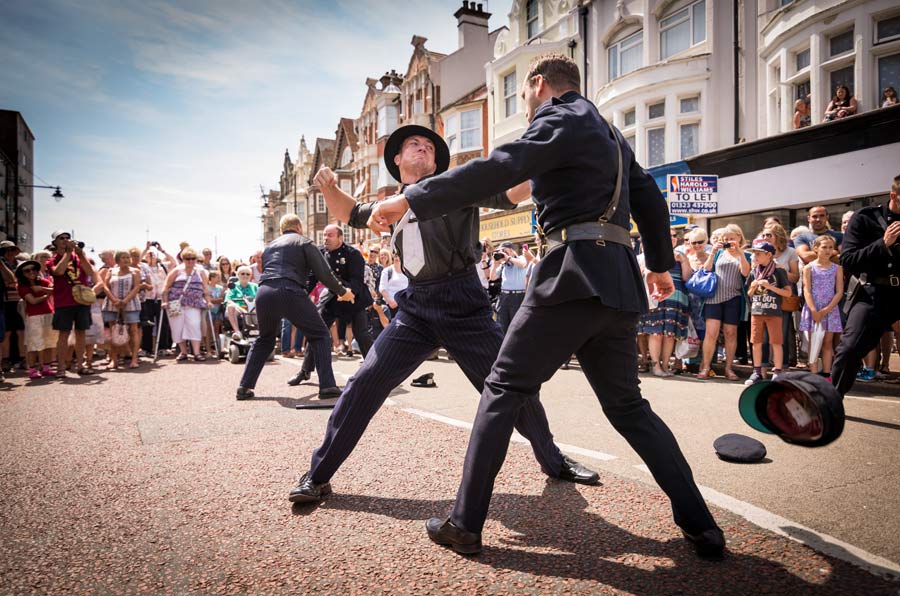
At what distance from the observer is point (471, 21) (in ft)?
114

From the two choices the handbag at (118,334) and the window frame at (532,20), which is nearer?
the handbag at (118,334)

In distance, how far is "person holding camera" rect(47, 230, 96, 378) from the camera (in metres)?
9.10

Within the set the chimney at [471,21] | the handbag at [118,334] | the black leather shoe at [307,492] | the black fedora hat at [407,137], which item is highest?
the chimney at [471,21]

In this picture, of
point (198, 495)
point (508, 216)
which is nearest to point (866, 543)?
point (198, 495)

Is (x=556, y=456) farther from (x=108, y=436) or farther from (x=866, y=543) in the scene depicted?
(x=108, y=436)

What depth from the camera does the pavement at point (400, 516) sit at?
2.40 m

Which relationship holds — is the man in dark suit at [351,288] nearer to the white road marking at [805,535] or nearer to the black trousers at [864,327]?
the black trousers at [864,327]

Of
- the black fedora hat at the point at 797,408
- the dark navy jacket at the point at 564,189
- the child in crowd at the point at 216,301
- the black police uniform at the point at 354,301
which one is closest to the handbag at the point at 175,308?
the child in crowd at the point at 216,301

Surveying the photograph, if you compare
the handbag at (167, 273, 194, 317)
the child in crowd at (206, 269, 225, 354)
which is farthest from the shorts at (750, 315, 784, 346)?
the child in crowd at (206, 269, 225, 354)

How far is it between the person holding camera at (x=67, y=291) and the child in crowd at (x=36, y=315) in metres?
0.50

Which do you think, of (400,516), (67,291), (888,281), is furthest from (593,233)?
(67,291)

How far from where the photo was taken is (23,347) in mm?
10445

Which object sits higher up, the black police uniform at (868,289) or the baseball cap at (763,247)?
the baseball cap at (763,247)

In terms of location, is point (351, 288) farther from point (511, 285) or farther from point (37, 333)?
point (37, 333)
